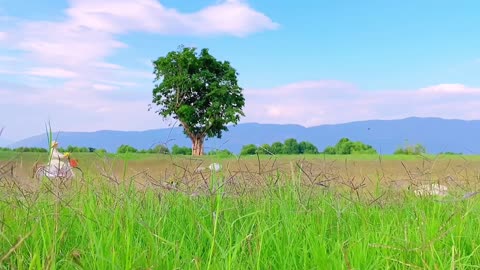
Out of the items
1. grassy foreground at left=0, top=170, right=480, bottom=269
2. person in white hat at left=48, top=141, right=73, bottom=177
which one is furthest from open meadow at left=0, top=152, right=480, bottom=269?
person in white hat at left=48, top=141, right=73, bottom=177

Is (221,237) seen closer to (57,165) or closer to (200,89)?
(57,165)

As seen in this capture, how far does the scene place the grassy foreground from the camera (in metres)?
2.48

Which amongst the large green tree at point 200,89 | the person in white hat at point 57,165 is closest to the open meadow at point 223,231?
the person in white hat at point 57,165

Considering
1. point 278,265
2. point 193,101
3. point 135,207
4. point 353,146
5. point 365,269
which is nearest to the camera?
point 365,269

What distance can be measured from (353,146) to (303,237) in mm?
31361

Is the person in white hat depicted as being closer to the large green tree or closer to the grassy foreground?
the grassy foreground

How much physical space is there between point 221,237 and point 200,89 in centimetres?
3818

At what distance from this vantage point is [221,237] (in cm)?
295

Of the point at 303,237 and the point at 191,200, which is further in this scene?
the point at 191,200

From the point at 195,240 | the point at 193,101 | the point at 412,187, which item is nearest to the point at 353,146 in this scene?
the point at 193,101

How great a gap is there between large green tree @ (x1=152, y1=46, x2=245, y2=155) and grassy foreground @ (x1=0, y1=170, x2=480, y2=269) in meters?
34.5

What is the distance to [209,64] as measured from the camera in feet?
139

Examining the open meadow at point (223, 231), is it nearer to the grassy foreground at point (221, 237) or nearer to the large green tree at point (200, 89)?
the grassy foreground at point (221, 237)

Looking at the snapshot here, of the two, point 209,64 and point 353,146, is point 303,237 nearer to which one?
point 353,146
